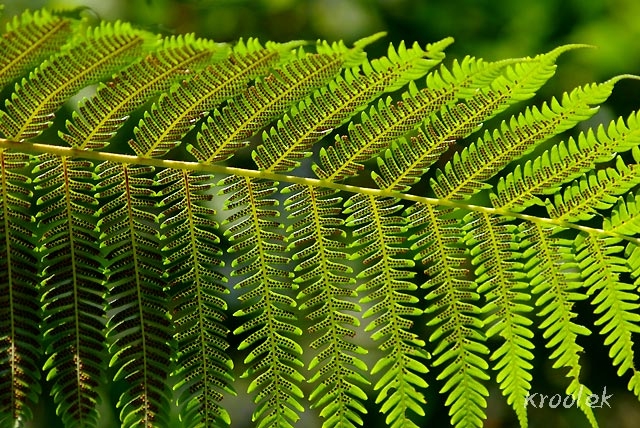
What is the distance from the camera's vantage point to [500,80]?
148 cm

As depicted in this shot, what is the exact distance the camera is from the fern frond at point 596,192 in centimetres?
152

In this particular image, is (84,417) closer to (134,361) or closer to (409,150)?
(134,361)

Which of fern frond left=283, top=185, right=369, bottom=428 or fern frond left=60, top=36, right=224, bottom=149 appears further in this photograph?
fern frond left=283, top=185, right=369, bottom=428

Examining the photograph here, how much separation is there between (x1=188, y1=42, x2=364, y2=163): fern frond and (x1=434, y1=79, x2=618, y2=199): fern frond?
0.36 meters

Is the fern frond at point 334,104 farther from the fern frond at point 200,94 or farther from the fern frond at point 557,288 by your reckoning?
the fern frond at point 557,288

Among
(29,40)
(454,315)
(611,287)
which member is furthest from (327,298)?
(29,40)

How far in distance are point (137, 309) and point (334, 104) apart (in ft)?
1.91

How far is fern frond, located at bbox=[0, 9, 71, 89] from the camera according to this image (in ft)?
3.92

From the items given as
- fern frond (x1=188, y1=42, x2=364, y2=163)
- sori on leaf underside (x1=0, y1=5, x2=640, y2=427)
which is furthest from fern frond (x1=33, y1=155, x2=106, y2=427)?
fern frond (x1=188, y1=42, x2=364, y2=163)

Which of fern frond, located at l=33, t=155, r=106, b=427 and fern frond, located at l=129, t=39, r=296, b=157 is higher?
fern frond, located at l=129, t=39, r=296, b=157

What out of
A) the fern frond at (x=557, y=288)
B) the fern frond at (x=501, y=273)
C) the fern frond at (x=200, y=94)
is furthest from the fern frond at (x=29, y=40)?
the fern frond at (x=557, y=288)

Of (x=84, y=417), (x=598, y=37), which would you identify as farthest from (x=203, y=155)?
(x=598, y=37)

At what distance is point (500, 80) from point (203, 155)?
644 millimetres

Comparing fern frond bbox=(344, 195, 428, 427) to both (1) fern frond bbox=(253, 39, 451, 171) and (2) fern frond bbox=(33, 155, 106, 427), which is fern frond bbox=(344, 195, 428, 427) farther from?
(2) fern frond bbox=(33, 155, 106, 427)
